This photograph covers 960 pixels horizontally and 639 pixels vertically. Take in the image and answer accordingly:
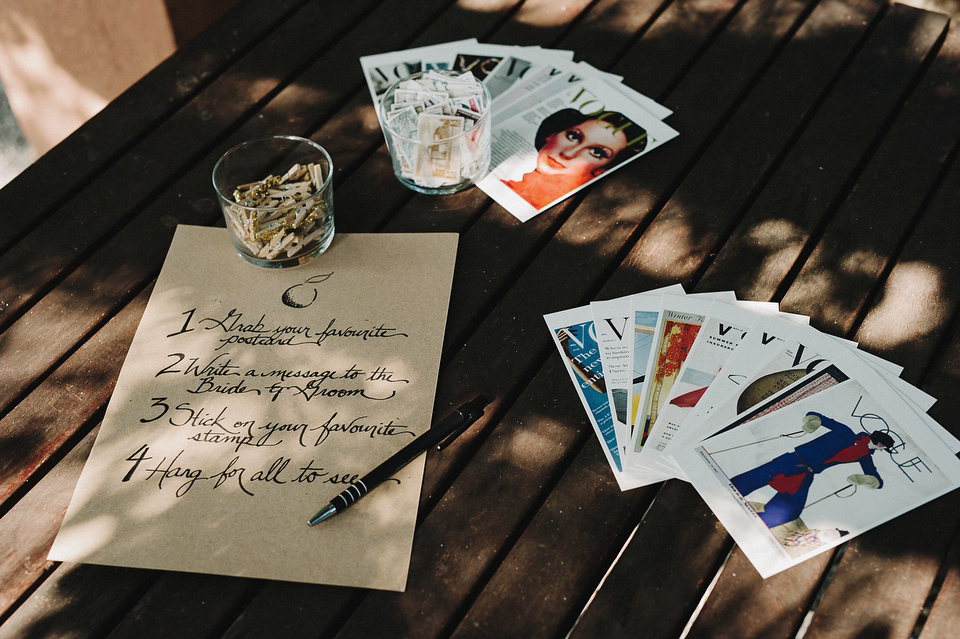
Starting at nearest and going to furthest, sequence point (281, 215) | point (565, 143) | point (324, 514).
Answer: point (324, 514) < point (281, 215) < point (565, 143)

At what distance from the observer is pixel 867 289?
1086mm

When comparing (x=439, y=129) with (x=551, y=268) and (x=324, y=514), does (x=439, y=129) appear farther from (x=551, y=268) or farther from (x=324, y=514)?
(x=324, y=514)

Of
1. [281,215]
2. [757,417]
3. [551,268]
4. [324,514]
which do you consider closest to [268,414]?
[324,514]

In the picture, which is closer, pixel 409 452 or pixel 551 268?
pixel 409 452

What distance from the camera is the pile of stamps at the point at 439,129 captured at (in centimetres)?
117

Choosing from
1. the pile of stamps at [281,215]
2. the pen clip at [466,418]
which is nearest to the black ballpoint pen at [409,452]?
the pen clip at [466,418]

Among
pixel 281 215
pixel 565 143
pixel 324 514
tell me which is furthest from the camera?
pixel 565 143

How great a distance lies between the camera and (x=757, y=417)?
951 mm

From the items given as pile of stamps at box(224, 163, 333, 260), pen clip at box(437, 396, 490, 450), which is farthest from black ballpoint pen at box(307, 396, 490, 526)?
pile of stamps at box(224, 163, 333, 260)

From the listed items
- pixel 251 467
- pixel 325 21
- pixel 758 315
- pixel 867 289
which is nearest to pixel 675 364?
pixel 758 315

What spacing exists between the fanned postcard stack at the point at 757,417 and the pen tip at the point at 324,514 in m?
0.33

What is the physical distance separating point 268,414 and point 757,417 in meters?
0.60

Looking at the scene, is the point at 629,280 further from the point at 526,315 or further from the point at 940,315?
the point at 940,315

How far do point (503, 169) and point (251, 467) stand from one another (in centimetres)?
60
